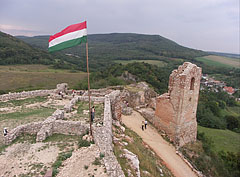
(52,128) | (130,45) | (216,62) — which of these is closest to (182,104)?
(52,128)

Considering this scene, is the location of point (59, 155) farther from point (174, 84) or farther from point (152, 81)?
point (152, 81)

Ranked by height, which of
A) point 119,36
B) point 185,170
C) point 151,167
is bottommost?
point 185,170

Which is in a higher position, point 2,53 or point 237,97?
point 2,53

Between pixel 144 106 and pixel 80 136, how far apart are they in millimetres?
15686

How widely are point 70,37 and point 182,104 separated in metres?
10.3

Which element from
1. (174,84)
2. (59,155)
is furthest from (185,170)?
(59,155)

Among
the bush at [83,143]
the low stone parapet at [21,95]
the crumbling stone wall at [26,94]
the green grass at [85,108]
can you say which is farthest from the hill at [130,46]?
the bush at [83,143]

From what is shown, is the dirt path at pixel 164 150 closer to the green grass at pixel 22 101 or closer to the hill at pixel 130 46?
the green grass at pixel 22 101

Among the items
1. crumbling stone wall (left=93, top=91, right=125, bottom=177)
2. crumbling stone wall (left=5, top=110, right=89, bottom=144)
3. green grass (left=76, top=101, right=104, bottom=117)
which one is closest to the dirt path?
green grass (left=76, top=101, right=104, bottom=117)

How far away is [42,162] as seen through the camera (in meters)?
6.97

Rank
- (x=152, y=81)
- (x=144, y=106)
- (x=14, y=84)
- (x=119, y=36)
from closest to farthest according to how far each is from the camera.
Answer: (x=144, y=106), (x=14, y=84), (x=152, y=81), (x=119, y=36)

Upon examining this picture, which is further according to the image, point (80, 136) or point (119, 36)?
point (119, 36)

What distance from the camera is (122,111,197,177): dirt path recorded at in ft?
38.9

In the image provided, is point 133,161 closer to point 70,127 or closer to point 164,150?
point 70,127
